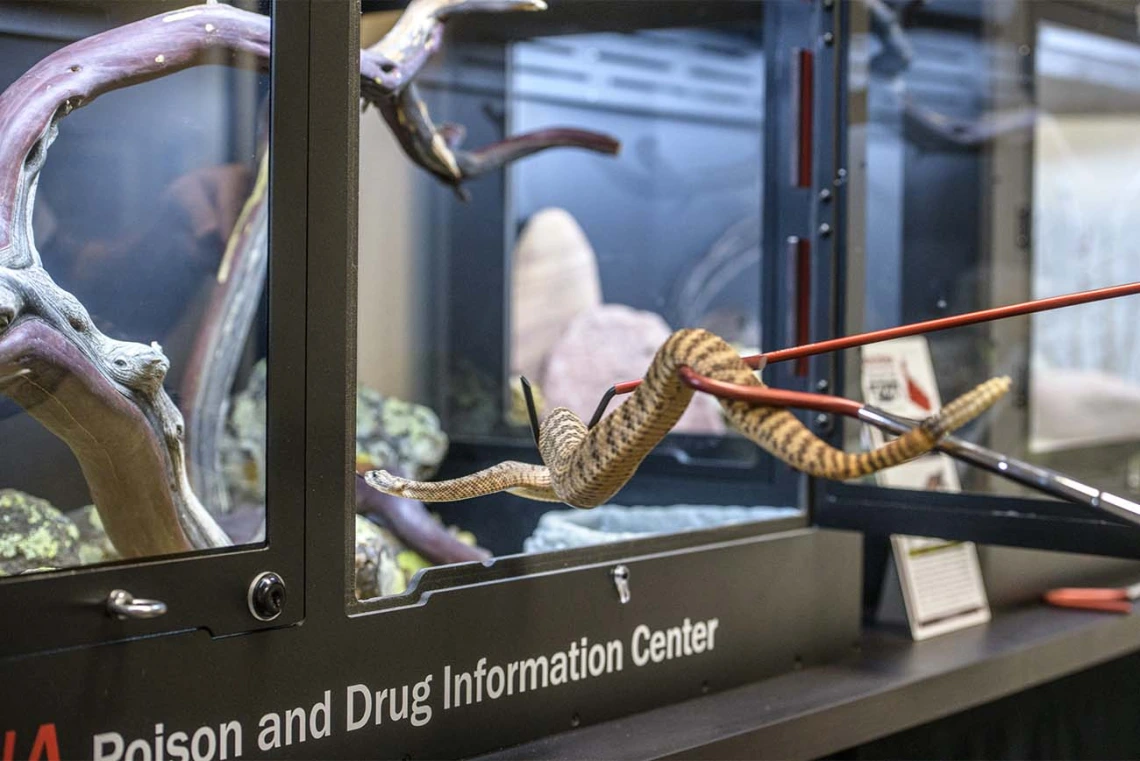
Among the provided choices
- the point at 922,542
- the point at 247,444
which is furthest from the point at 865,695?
the point at 247,444

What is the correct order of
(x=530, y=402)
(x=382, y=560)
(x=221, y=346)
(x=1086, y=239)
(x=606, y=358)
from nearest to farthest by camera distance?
(x=530, y=402)
(x=221, y=346)
(x=382, y=560)
(x=606, y=358)
(x=1086, y=239)

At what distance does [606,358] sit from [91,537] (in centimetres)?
122

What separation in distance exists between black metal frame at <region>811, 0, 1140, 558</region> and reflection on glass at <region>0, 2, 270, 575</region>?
0.86 metres

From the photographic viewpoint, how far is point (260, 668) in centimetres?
108

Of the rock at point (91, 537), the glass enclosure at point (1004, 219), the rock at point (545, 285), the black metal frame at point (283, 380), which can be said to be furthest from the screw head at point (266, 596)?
the rock at point (545, 285)

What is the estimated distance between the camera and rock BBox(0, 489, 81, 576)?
1024 mm

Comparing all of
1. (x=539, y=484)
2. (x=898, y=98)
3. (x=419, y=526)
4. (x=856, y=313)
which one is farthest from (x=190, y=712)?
(x=898, y=98)

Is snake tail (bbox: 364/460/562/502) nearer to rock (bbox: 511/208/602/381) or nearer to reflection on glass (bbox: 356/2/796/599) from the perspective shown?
reflection on glass (bbox: 356/2/796/599)

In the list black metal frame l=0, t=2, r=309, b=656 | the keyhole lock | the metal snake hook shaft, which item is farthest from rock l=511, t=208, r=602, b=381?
the metal snake hook shaft

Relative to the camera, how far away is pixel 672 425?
2.93 feet

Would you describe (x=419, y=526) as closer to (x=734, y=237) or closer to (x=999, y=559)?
(x=734, y=237)

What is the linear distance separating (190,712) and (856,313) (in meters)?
1.10

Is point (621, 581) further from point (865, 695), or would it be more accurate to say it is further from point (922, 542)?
point (922, 542)

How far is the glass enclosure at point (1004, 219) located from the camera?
1.90m
